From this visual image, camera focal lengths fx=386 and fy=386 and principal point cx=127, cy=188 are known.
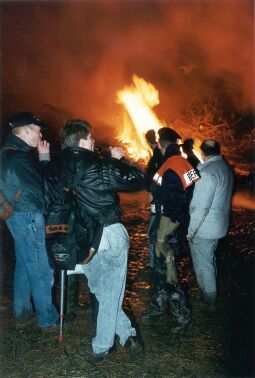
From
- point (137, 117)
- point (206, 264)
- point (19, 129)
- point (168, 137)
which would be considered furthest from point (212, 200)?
point (137, 117)

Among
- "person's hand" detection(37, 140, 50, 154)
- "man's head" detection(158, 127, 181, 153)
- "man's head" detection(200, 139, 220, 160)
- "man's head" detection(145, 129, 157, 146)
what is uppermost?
"man's head" detection(145, 129, 157, 146)

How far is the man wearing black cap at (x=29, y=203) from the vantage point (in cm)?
394

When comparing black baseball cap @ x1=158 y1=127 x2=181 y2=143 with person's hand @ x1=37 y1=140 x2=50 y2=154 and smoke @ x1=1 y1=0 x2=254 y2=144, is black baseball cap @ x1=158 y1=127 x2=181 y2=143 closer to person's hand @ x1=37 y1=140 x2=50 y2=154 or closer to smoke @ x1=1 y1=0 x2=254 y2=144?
person's hand @ x1=37 y1=140 x2=50 y2=154

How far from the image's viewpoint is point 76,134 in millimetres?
3574

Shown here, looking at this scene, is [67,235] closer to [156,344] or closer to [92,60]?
[156,344]

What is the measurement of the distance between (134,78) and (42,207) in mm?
14714

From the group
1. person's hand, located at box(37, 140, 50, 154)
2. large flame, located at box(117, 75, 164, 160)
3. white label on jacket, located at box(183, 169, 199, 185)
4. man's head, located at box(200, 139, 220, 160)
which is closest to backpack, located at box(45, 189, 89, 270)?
person's hand, located at box(37, 140, 50, 154)

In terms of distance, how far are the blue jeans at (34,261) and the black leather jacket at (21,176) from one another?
0.42ft

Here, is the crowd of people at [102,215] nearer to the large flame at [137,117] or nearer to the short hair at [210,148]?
the short hair at [210,148]

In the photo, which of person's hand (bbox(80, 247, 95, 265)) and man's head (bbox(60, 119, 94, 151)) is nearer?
person's hand (bbox(80, 247, 95, 265))

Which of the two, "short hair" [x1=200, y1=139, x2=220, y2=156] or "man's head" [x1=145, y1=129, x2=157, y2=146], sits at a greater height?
"man's head" [x1=145, y1=129, x2=157, y2=146]

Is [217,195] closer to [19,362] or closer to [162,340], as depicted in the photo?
[162,340]

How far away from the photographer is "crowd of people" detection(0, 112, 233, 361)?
3.46 m

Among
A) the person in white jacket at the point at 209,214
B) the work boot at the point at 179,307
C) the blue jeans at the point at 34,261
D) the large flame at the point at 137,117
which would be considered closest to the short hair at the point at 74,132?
the blue jeans at the point at 34,261
